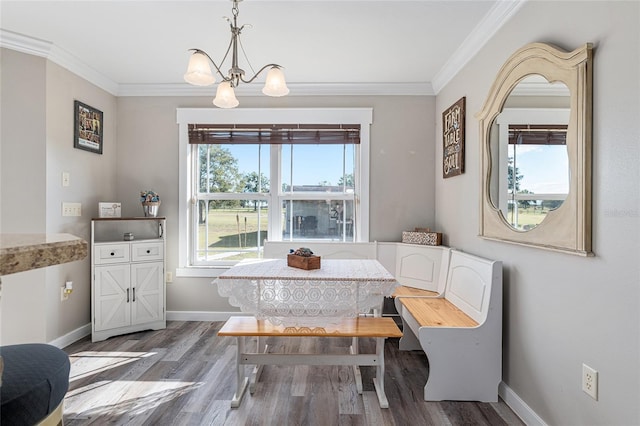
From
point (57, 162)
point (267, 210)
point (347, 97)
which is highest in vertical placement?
point (347, 97)

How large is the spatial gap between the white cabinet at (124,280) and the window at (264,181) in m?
0.32

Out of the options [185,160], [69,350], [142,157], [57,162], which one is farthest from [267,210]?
[69,350]

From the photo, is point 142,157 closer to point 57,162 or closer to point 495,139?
point 57,162

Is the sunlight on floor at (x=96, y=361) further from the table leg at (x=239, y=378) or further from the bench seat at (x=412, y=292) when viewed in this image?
the bench seat at (x=412, y=292)

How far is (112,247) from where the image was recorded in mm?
3129

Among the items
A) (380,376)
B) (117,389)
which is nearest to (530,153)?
(380,376)

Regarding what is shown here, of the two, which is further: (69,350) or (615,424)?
(69,350)

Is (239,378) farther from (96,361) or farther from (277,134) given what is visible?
(277,134)

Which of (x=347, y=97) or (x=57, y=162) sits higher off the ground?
(x=347, y=97)

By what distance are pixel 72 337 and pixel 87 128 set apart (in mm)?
1948

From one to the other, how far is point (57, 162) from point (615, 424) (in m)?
3.99

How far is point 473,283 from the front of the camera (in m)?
2.33

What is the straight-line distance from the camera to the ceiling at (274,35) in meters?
2.19

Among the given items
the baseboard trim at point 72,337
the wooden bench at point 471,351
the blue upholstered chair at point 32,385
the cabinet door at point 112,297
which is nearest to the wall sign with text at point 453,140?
the wooden bench at point 471,351
